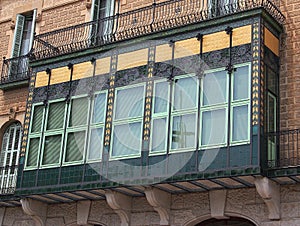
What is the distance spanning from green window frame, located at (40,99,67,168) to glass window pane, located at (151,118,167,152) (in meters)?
2.92

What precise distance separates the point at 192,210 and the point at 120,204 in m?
1.92

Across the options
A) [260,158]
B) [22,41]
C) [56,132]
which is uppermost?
[22,41]

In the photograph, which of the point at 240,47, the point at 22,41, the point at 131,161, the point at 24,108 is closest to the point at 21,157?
the point at 24,108

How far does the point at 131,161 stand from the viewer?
631 inches

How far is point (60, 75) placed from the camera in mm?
18469

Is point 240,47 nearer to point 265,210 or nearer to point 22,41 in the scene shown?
point 265,210

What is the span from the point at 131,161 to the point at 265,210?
3452 mm

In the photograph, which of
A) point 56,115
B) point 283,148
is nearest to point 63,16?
point 56,115

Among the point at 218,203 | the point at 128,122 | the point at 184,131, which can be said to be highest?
the point at 128,122

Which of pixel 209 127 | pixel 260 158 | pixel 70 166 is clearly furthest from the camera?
pixel 70 166

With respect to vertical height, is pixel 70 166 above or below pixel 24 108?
below

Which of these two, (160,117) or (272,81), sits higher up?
(272,81)

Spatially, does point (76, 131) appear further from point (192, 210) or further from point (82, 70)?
point (192, 210)

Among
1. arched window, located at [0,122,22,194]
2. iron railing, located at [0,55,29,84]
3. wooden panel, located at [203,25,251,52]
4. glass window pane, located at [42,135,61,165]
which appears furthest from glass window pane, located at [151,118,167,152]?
iron railing, located at [0,55,29,84]
